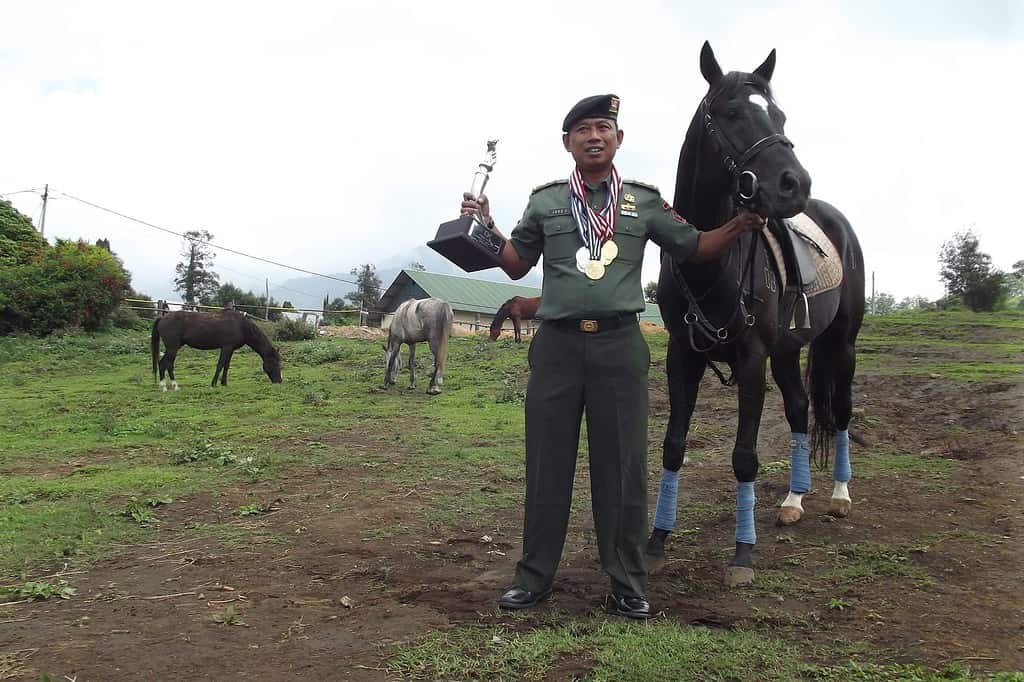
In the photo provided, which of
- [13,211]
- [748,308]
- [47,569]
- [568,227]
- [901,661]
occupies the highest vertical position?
[13,211]

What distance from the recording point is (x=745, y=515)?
14.2 feet

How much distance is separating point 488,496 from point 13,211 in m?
35.0

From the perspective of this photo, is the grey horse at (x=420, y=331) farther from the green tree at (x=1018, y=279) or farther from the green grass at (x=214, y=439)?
the green tree at (x=1018, y=279)

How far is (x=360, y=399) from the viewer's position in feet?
44.4

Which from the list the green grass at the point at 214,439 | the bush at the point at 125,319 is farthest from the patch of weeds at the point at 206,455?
the bush at the point at 125,319

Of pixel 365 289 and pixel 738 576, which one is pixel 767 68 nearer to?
pixel 738 576

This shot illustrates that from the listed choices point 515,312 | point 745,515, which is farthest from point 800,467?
point 515,312

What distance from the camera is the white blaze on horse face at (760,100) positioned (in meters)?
3.76

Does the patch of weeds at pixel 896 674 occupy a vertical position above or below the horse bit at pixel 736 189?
below

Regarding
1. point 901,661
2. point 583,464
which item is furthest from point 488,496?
point 901,661


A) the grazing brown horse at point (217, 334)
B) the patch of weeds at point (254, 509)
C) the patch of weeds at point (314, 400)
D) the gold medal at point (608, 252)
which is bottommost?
the patch of weeds at point (254, 509)

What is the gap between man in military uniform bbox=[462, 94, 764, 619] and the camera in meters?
3.62

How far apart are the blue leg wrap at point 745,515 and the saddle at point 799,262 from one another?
1.35m

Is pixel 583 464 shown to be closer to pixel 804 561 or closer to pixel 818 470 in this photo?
pixel 818 470
